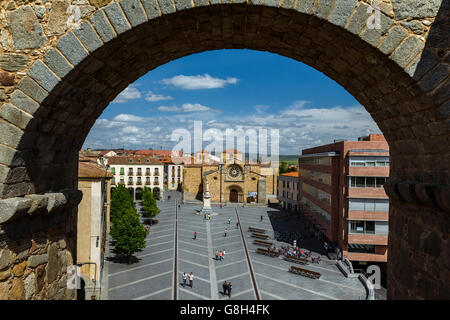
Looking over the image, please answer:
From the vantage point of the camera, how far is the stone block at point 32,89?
334 centimetres

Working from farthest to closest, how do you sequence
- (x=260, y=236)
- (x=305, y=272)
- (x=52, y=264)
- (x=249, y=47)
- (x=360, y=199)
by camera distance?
(x=260, y=236), (x=360, y=199), (x=305, y=272), (x=249, y=47), (x=52, y=264)

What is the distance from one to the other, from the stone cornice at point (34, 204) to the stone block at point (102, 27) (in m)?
2.04

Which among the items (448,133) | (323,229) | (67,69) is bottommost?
(323,229)

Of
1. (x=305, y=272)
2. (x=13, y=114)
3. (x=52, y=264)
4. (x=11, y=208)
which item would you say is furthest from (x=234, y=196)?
(x=13, y=114)

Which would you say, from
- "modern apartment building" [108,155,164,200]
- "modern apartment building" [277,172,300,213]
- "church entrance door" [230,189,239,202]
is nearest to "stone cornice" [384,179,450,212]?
"modern apartment building" [277,172,300,213]

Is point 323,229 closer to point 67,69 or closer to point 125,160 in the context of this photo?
point 67,69

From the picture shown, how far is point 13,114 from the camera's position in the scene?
3318mm

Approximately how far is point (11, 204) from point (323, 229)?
101 feet

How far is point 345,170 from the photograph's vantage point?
2589cm

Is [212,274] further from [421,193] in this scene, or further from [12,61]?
[12,61]

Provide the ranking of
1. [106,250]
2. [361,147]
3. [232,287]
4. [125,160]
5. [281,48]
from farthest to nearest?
[125,160] → [106,250] → [361,147] → [232,287] → [281,48]

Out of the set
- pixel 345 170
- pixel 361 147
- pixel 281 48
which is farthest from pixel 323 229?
pixel 281 48

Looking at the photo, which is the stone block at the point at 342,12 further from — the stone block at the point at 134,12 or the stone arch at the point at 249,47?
the stone block at the point at 134,12

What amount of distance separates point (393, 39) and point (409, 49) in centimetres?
19
